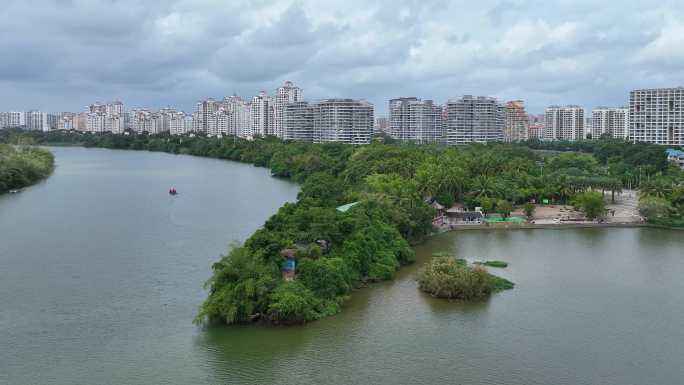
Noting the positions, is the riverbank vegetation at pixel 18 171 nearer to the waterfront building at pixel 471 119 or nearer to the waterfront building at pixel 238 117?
the waterfront building at pixel 471 119

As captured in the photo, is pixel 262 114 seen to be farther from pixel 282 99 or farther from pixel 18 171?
pixel 18 171

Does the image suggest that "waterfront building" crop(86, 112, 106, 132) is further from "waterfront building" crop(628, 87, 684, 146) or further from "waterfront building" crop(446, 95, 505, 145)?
"waterfront building" crop(628, 87, 684, 146)

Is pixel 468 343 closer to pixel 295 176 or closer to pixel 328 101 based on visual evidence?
pixel 295 176

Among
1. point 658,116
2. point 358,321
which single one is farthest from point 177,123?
point 358,321

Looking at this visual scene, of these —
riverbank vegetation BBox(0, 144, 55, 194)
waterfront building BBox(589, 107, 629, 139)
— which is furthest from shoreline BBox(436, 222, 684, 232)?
waterfront building BBox(589, 107, 629, 139)

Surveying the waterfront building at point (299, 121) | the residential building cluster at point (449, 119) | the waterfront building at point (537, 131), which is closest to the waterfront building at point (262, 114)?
the residential building cluster at point (449, 119)
